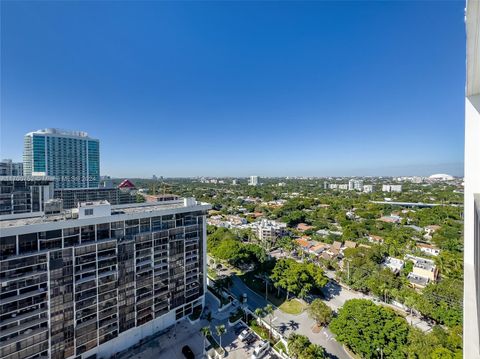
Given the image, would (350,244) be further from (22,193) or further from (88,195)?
(88,195)

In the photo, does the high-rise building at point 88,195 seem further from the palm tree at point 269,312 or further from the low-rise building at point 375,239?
the low-rise building at point 375,239


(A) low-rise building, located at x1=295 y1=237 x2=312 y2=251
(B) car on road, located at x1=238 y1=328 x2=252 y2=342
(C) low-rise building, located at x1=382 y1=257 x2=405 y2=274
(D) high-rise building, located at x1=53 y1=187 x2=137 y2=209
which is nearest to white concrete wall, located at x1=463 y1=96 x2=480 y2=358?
(B) car on road, located at x1=238 y1=328 x2=252 y2=342

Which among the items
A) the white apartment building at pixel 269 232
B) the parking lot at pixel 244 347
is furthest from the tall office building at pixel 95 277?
the white apartment building at pixel 269 232

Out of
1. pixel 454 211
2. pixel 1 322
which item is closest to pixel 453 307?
pixel 1 322

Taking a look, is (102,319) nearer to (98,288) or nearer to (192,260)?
(98,288)

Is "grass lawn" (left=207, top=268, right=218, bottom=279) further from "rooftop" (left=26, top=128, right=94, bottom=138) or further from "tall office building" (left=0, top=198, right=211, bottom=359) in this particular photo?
"rooftop" (left=26, top=128, right=94, bottom=138)
